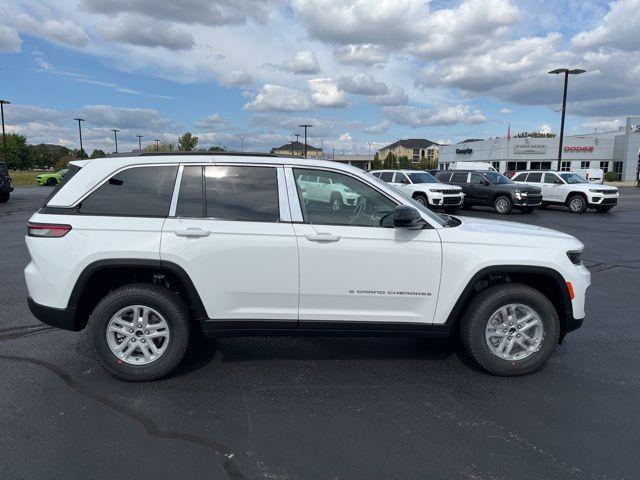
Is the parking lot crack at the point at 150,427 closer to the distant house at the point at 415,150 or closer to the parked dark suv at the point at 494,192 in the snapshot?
the parked dark suv at the point at 494,192

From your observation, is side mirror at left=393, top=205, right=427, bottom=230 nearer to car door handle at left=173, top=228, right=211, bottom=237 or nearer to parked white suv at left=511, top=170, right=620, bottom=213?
car door handle at left=173, top=228, right=211, bottom=237

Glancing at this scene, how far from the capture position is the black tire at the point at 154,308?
3.76 metres

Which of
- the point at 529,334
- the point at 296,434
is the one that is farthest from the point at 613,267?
the point at 296,434

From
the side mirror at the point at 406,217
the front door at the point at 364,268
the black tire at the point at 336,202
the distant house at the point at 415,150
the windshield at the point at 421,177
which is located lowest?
the front door at the point at 364,268

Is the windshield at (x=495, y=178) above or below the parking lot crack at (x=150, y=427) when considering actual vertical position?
above

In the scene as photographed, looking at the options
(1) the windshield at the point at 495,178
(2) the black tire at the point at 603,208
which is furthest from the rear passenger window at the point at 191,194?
(2) the black tire at the point at 603,208

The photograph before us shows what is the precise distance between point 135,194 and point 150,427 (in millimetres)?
1785

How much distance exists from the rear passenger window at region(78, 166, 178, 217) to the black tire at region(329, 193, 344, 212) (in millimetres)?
1299

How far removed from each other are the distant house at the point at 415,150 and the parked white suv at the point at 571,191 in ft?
450

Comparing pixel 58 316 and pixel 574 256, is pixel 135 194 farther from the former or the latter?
pixel 574 256

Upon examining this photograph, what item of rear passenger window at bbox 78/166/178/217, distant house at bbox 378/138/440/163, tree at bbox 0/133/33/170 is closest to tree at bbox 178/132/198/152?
tree at bbox 0/133/33/170

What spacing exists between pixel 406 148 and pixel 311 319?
164m

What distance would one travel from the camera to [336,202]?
395cm

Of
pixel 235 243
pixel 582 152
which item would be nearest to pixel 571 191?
pixel 235 243
